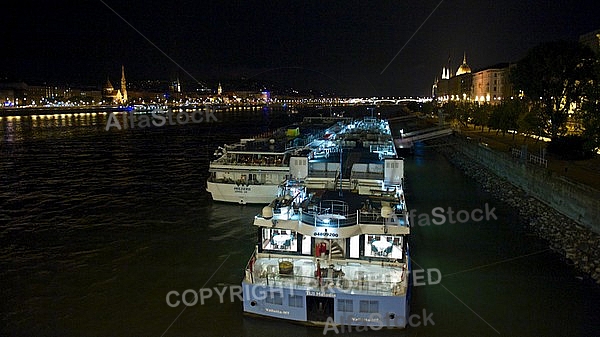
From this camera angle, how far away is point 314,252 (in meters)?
13.2

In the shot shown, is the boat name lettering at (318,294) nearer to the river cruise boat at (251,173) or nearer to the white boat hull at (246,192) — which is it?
the river cruise boat at (251,173)

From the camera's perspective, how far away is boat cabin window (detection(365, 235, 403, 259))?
1304cm

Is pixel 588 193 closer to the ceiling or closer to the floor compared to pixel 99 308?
closer to the ceiling

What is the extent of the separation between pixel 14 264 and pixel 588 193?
21265 mm

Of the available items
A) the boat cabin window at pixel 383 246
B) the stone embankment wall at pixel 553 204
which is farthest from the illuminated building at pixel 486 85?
the boat cabin window at pixel 383 246

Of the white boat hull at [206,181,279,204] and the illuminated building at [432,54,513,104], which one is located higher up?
the illuminated building at [432,54,513,104]

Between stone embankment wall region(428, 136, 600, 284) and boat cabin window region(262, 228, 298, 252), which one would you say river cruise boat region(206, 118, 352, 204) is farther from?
stone embankment wall region(428, 136, 600, 284)

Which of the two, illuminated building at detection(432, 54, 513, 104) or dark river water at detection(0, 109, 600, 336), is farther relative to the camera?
illuminated building at detection(432, 54, 513, 104)

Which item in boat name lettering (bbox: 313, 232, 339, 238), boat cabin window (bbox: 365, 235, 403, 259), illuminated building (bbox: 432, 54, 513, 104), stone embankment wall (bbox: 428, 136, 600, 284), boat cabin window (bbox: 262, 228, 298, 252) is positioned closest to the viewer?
boat name lettering (bbox: 313, 232, 339, 238)

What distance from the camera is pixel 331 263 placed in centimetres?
1297

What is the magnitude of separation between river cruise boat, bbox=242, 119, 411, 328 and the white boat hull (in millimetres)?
9322

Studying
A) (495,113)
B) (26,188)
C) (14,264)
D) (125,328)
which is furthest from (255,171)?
(495,113)

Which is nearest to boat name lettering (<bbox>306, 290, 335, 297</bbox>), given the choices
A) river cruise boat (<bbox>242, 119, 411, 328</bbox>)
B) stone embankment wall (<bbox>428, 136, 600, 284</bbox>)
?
river cruise boat (<bbox>242, 119, 411, 328</bbox>)

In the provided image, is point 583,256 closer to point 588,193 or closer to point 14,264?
point 588,193
